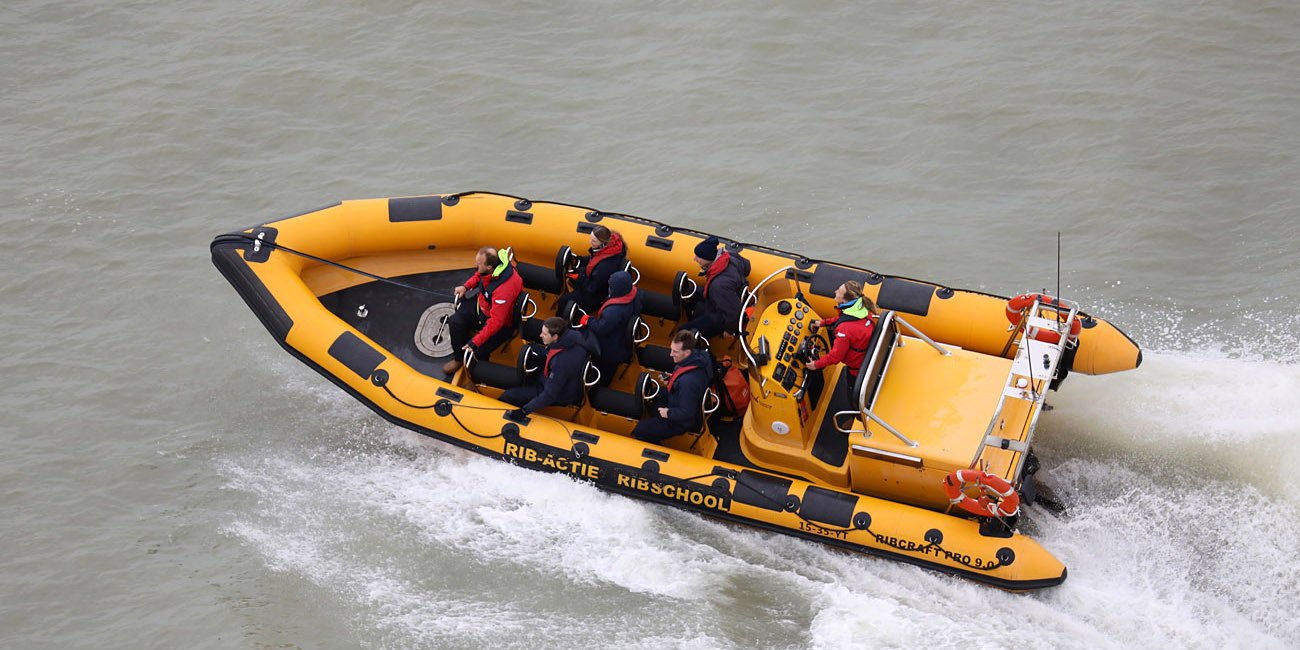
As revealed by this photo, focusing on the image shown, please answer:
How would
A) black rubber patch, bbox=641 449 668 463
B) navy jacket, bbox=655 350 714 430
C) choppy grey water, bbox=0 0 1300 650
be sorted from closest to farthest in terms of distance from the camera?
choppy grey water, bbox=0 0 1300 650, navy jacket, bbox=655 350 714 430, black rubber patch, bbox=641 449 668 463

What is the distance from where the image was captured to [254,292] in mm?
6887

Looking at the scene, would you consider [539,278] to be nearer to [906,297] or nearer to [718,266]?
[718,266]

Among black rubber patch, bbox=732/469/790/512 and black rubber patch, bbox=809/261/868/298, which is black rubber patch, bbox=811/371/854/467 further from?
black rubber patch, bbox=809/261/868/298

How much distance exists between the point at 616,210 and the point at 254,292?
308 centimetres

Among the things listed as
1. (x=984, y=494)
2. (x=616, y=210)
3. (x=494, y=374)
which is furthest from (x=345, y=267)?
(x=984, y=494)

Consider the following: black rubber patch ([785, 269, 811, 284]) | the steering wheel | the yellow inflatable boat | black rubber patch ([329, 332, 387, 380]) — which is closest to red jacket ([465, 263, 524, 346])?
the yellow inflatable boat

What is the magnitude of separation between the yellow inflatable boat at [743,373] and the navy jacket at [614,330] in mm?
130

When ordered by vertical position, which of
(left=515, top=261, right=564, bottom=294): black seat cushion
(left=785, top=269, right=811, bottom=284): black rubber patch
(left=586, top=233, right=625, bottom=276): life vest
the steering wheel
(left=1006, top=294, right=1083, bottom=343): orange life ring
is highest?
(left=1006, top=294, right=1083, bottom=343): orange life ring

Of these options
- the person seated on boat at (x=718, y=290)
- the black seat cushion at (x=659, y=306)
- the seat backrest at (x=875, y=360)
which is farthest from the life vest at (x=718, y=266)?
the seat backrest at (x=875, y=360)

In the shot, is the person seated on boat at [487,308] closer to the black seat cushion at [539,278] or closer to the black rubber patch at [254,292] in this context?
the black seat cushion at [539,278]

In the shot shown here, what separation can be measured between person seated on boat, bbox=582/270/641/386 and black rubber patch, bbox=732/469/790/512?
1.00 m

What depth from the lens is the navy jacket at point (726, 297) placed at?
6637 millimetres

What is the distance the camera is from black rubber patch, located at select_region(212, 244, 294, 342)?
678 centimetres

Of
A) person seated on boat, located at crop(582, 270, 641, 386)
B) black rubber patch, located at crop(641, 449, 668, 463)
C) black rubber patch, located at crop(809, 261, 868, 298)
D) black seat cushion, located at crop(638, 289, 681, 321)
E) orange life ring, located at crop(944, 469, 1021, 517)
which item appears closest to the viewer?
orange life ring, located at crop(944, 469, 1021, 517)
